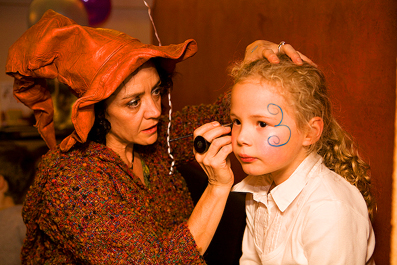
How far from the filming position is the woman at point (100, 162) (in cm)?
104

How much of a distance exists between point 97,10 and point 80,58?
1767mm

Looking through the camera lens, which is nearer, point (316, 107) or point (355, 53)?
point (316, 107)

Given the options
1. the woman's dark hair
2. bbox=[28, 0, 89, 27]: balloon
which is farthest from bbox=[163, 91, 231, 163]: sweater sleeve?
bbox=[28, 0, 89, 27]: balloon

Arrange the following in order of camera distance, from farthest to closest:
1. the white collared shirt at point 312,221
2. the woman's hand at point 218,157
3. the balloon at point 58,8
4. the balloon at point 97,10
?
the balloon at point 97,10
the balloon at point 58,8
the woman's hand at point 218,157
the white collared shirt at point 312,221

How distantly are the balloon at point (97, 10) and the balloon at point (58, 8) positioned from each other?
0.35 m

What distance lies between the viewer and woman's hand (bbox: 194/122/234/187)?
110cm

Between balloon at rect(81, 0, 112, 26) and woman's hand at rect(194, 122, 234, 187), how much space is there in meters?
1.86

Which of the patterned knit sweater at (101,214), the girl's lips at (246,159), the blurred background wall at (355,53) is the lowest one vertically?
the patterned knit sweater at (101,214)

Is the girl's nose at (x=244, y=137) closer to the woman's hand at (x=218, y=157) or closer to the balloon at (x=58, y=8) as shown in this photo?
the woman's hand at (x=218, y=157)

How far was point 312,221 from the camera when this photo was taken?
0.91 meters

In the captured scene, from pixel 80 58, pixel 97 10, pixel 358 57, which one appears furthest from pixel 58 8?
pixel 358 57

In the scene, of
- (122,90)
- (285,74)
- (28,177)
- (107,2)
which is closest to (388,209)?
(285,74)

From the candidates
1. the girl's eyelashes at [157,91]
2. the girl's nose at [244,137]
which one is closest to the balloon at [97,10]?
the girl's eyelashes at [157,91]

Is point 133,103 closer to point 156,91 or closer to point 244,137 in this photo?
point 156,91
